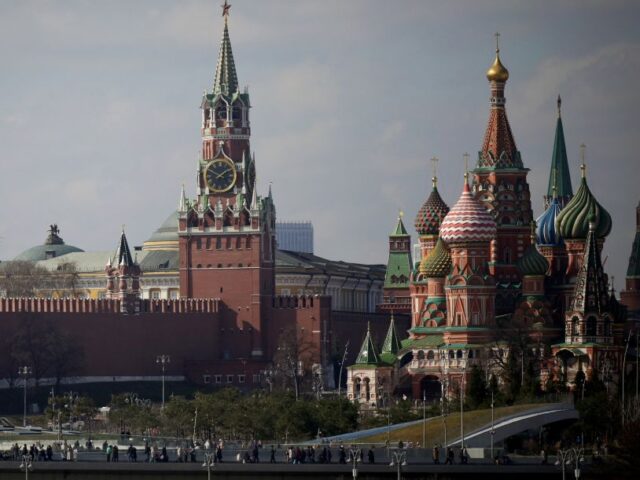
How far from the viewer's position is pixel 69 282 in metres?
189

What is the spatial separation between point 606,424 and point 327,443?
483 inches

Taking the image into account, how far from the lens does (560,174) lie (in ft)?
562

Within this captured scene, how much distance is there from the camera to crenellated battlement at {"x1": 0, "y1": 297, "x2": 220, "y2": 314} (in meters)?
152

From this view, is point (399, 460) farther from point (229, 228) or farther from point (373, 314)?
point (373, 314)

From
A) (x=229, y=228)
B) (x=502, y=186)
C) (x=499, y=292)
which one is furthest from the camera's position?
(x=229, y=228)

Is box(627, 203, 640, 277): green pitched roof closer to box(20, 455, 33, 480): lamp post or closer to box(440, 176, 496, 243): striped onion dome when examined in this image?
box(440, 176, 496, 243): striped onion dome

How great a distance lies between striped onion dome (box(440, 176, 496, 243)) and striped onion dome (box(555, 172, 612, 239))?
157 inches

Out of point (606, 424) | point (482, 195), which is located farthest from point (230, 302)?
point (606, 424)

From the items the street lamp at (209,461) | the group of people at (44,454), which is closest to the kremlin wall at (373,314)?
the group of people at (44,454)

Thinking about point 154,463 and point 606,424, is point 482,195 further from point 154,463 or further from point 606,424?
point 154,463

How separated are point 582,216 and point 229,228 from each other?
78.2ft

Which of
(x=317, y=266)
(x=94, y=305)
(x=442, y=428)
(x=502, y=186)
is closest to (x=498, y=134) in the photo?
(x=502, y=186)

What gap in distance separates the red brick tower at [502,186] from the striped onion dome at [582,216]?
3.34 meters

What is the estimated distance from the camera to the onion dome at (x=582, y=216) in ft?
478
